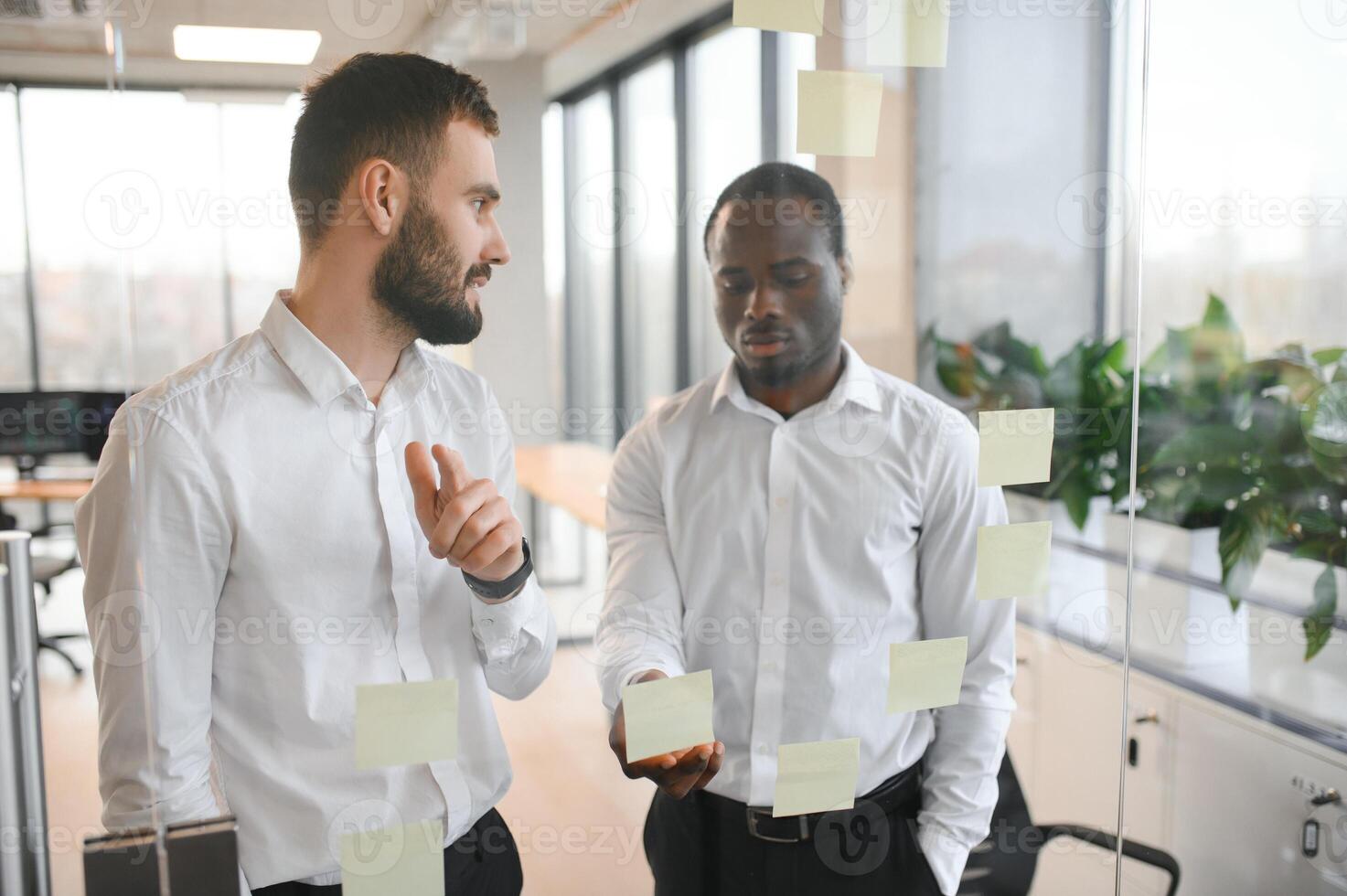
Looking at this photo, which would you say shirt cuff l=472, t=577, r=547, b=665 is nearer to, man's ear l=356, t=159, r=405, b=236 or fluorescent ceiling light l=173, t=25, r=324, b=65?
man's ear l=356, t=159, r=405, b=236

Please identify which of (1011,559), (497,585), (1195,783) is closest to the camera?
(497,585)

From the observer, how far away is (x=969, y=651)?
1.41 m

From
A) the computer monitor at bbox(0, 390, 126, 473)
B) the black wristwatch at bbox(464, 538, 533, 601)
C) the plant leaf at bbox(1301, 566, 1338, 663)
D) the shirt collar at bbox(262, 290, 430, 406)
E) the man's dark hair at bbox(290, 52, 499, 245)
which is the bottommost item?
the plant leaf at bbox(1301, 566, 1338, 663)

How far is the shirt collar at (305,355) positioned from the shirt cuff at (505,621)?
26 cm

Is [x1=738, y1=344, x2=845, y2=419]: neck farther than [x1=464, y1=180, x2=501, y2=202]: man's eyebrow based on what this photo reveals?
Yes

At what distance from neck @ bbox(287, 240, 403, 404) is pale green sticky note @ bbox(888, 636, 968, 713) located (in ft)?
2.45

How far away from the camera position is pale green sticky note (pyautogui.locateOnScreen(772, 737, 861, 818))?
132 cm

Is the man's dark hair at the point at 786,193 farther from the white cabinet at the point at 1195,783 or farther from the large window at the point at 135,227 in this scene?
the white cabinet at the point at 1195,783

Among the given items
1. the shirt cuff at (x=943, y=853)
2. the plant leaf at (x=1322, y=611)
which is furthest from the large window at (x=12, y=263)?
the plant leaf at (x=1322, y=611)

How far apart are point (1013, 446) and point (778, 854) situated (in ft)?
2.06

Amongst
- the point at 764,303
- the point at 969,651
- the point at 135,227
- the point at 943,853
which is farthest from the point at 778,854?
the point at 135,227

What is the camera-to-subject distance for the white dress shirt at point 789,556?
1270 mm

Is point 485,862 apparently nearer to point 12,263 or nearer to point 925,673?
point 925,673

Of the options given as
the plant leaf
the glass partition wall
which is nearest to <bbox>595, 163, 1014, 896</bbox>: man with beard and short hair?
the glass partition wall
